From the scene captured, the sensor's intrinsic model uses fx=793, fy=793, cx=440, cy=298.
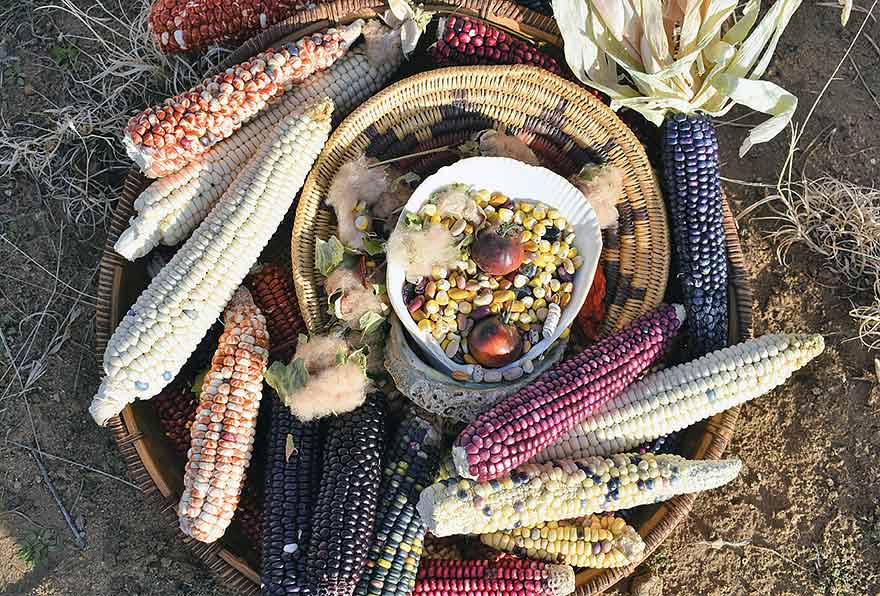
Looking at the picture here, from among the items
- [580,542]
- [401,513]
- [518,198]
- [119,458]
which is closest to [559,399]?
[580,542]

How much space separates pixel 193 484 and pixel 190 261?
3.60ft

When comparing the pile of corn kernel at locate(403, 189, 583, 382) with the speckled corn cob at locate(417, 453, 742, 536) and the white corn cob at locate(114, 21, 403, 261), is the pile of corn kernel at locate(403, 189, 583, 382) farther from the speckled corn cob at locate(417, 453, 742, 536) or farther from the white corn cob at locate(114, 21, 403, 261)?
the white corn cob at locate(114, 21, 403, 261)

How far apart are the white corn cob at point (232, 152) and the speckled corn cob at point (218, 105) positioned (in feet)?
0.22

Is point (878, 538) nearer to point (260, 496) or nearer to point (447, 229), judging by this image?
point (447, 229)

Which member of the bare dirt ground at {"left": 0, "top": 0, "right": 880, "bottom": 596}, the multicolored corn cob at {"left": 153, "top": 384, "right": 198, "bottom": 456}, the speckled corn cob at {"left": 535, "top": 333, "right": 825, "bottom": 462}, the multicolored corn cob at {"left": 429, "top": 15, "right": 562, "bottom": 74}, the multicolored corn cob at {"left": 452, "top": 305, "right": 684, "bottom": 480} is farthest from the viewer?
the bare dirt ground at {"left": 0, "top": 0, "right": 880, "bottom": 596}

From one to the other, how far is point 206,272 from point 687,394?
97.2 inches

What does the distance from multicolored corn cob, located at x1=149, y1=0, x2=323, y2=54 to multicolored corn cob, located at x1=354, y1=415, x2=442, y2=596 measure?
2.37 metres

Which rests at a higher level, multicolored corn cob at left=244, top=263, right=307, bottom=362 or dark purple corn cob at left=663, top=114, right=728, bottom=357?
dark purple corn cob at left=663, top=114, right=728, bottom=357

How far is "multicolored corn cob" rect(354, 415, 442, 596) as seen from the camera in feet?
12.8

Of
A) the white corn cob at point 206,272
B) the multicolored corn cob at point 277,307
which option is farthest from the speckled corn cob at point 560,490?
the white corn cob at point 206,272

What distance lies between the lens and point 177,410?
4324 millimetres

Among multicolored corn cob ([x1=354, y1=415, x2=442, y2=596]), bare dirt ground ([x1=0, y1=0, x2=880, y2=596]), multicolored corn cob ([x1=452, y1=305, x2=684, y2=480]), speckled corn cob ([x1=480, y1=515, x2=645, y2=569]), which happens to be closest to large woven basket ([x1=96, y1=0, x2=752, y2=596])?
speckled corn cob ([x1=480, y1=515, x2=645, y2=569])

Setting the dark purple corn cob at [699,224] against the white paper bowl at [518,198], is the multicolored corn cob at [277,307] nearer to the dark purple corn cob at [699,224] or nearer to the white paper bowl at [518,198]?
the white paper bowl at [518,198]

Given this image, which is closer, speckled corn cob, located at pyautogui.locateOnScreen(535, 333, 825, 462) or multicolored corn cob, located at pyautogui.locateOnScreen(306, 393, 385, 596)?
multicolored corn cob, located at pyautogui.locateOnScreen(306, 393, 385, 596)
